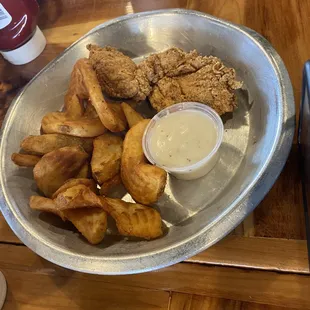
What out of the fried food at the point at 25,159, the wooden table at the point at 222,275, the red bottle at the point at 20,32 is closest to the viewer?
the wooden table at the point at 222,275

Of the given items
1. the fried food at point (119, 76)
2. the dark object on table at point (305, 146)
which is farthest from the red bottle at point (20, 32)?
the dark object on table at point (305, 146)

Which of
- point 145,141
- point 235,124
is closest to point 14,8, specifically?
point 145,141

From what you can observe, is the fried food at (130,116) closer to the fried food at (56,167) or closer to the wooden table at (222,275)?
the fried food at (56,167)

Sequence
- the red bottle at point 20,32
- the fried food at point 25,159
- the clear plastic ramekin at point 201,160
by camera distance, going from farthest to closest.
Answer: the red bottle at point 20,32 < the fried food at point 25,159 < the clear plastic ramekin at point 201,160

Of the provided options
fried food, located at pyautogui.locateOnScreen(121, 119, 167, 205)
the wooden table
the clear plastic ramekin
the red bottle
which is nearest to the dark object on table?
the wooden table

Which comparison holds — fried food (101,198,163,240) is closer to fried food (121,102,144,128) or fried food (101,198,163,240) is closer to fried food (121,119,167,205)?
fried food (121,119,167,205)

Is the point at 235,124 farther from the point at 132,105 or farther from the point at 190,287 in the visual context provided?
the point at 190,287

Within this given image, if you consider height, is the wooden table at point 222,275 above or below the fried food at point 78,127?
below
